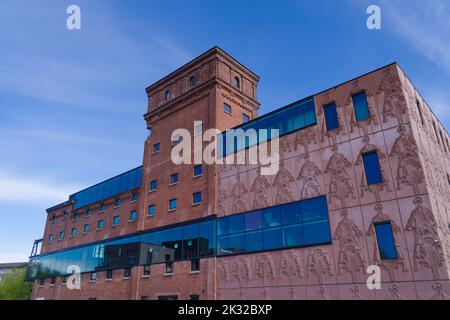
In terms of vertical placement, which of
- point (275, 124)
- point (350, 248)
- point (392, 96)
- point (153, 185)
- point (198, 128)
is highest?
point (198, 128)

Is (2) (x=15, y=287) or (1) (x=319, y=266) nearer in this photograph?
(1) (x=319, y=266)

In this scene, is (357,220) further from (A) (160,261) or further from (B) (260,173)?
(A) (160,261)

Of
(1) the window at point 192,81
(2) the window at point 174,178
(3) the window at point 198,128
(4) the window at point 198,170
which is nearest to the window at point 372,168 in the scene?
(4) the window at point 198,170

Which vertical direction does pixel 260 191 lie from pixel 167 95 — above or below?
below

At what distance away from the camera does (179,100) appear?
36094 mm

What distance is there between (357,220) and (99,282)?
29.7 metres

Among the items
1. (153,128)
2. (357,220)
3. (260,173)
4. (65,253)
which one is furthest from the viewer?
(65,253)

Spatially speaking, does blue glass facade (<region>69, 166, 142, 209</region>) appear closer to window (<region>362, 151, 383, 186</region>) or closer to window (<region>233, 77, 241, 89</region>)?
window (<region>233, 77, 241, 89</region>)

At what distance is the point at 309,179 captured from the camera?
903 inches

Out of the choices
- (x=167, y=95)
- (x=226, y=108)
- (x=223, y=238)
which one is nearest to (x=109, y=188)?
(x=167, y=95)

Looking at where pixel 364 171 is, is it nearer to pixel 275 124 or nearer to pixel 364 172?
pixel 364 172

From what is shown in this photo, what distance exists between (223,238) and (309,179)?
880cm

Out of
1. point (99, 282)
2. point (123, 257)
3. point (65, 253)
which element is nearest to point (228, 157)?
point (123, 257)

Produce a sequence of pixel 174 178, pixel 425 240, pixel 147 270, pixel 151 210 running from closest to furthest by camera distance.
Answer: pixel 425 240 < pixel 147 270 < pixel 174 178 < pixel 151 210
